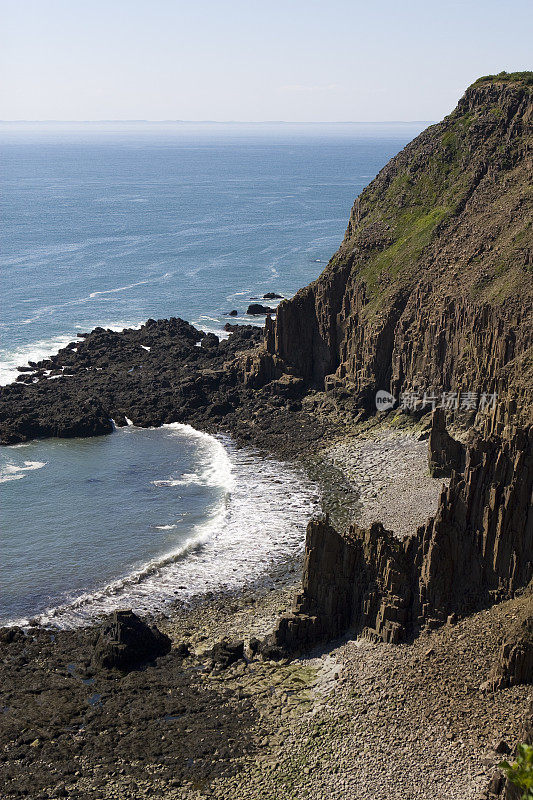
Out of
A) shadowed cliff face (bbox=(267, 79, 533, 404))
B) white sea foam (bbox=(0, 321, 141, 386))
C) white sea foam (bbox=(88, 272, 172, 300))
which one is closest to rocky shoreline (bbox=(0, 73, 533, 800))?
shadowed cliff face (bbox=(267, 79, 533, 404))

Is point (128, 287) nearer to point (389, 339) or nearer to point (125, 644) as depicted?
point (389, 339)

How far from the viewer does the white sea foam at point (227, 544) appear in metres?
65.6

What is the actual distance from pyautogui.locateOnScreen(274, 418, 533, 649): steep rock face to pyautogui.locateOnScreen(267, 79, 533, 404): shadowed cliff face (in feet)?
75.4

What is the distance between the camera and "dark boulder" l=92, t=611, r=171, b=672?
186 feet

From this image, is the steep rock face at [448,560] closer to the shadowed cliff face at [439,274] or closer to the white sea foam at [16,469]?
the shadowed cliff face at [439,274]

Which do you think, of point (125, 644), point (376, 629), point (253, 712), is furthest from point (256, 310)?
point (253, 712)

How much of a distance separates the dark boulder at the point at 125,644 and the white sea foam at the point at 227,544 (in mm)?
6026

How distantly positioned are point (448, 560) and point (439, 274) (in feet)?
156

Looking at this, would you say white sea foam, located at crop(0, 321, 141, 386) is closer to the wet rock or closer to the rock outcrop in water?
the rock outcrop in water

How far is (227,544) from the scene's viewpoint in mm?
73375

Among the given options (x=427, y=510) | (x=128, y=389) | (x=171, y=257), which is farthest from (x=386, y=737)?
(x=171, y=257)

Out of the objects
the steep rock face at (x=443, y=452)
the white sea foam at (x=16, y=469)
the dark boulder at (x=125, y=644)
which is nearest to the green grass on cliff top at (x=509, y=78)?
the steep rock face at (x=443, y=452)

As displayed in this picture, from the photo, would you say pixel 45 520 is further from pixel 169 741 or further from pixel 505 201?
pixel 505 201

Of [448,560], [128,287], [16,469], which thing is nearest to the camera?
[448,560]
